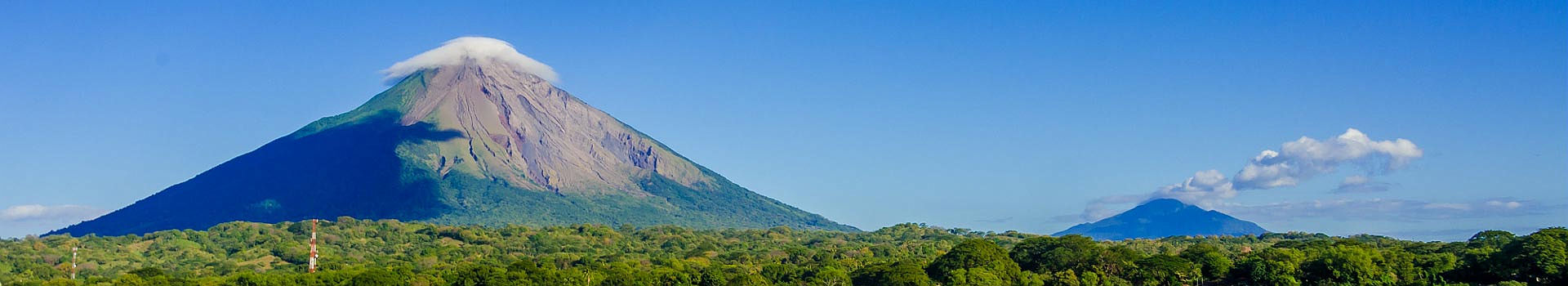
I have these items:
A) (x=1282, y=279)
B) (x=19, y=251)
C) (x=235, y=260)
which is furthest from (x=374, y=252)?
(x=1282, y=279)

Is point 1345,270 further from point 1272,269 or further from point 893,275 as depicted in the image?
point 893,275

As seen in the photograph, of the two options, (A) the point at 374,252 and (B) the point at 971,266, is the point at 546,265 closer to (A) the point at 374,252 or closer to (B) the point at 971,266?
(B) the point at 971,266

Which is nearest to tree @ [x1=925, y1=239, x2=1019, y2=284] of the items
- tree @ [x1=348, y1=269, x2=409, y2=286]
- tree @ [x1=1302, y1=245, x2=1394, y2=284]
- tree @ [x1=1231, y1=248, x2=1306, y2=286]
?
tree @ [x1=1231, y1=248, x2=1306, y2=286]

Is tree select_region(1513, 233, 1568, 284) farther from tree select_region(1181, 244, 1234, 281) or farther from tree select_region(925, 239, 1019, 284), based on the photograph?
tree select_region(925, 239, 1019, 284)

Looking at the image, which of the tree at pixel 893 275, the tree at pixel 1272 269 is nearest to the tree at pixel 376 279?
the tree at pixel 893 275

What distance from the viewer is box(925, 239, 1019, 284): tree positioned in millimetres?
109000

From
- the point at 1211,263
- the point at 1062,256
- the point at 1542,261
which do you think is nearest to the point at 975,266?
the point at 1062,256

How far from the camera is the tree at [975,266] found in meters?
109

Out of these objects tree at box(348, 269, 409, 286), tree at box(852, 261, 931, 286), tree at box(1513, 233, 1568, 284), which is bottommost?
tree at box(348, 269, 409, 286)

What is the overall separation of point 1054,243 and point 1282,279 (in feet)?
75.5

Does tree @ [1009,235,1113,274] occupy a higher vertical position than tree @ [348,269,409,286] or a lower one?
higher

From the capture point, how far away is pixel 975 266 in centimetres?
11475

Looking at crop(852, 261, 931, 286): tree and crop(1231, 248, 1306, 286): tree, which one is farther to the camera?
crop(852, 261, 931, 286): tree

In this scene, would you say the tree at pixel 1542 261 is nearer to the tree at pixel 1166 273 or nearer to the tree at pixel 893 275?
the tree at pixel 1166 273
